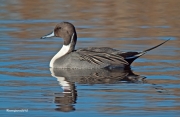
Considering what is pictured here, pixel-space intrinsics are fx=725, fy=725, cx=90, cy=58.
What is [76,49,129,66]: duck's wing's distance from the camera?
11.8 meters

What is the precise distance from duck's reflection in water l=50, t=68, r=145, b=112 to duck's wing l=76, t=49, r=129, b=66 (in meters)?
0.15

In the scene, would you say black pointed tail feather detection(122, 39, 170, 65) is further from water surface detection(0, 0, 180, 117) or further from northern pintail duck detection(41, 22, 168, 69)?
water surface detection(0, 0, 180, 117)

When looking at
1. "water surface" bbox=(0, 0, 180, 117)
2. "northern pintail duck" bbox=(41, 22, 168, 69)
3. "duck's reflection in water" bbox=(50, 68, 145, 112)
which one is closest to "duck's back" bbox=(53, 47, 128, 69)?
"northern pintail duck" bbox=(41, 22, 168, 69)

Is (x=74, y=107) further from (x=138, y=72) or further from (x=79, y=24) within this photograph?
(x=79, y=24)

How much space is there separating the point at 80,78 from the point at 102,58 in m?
1.06

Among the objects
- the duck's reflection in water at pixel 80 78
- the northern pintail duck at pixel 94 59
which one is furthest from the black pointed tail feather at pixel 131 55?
the duck's reflection in water at pixel 80 78

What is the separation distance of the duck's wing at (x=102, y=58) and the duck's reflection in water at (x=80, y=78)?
0.49 feet

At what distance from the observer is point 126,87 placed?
33.1 ft

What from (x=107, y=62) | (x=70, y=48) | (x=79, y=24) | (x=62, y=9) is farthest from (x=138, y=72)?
(x=62, y=9)

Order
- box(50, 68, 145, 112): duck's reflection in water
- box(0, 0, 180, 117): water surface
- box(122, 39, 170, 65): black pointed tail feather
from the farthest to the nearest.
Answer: box(122, 39, 170, 65): black pointed tail feather, box(50, 68, 145, 112): duck's reflection in water, box(0, 0, 180, 117): water surface

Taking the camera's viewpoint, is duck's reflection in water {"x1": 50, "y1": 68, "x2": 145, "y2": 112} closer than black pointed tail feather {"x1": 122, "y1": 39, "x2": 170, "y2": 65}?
Yes

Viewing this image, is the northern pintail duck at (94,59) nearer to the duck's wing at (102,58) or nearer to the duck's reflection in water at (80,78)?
the duck's wing at (102,58)

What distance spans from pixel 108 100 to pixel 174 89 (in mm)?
1123

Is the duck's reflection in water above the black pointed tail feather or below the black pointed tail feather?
below
